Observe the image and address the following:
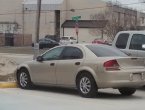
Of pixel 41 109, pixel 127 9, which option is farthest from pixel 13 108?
pixel 127 9

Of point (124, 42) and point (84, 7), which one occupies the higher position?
point (84, 7)

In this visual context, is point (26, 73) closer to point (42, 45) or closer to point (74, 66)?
point (74, 66)

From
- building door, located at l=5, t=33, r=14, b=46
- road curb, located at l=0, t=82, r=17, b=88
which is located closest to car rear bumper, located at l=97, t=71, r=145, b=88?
road curb, located at l=0, t=82, r=17, b=88

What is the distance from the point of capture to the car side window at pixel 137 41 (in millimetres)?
16034

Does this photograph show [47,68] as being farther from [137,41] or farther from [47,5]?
[47,5]

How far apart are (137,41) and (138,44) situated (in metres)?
0.14

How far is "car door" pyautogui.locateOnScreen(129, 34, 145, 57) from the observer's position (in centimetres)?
1584

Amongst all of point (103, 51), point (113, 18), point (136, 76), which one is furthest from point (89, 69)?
point (113, 18)

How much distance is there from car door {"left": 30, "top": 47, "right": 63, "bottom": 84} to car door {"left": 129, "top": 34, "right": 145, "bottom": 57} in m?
2.80

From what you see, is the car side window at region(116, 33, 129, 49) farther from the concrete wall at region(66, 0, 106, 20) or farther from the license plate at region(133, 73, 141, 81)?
the concrete wall at region(66, 0, 106, 20)

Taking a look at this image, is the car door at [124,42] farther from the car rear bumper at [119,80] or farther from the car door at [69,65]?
the car rear bumper at [119,80]

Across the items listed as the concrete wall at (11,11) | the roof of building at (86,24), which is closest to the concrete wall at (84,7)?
the roof of building at (86,24)

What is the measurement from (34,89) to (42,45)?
59.8 metres

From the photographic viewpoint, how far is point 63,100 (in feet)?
42.3
